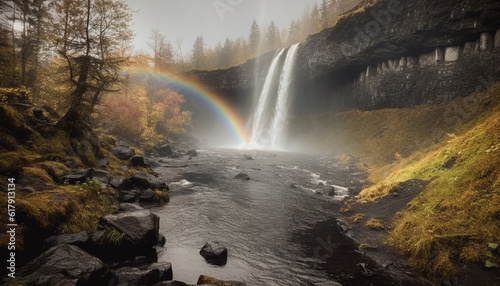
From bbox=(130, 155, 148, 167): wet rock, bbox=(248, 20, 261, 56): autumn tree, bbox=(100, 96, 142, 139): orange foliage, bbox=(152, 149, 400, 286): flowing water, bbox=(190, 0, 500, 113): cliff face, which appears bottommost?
bbox=(152, 149, 400, 286): flowing water

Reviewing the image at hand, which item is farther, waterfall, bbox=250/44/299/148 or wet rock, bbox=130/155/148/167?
waterfall, bbox=250/44/299/148

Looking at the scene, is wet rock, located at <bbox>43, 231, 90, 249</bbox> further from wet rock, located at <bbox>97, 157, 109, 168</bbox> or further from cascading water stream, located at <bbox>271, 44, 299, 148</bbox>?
cascading water stream, located at <bbox>271, 44, 299, 148</bbox>

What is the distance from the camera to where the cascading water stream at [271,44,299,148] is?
145 ft

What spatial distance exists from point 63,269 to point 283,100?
44388 mm

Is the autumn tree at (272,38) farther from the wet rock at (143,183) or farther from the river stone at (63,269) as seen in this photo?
the river stone at (63,269)

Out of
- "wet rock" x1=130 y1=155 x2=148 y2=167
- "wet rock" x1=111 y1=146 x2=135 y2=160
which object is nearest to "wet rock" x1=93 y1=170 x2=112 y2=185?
"wet rock" x1=130 y1=155 x2=148 y2=167

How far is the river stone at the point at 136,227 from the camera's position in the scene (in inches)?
260

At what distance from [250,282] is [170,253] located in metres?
2.68

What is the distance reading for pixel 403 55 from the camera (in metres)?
27.1

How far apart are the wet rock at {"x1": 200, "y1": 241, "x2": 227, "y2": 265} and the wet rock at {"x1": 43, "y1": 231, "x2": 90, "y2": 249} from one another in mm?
3221

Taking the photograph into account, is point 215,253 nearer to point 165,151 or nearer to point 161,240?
point 161,240

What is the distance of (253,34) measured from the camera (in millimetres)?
82250

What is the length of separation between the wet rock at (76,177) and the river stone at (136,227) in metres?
3.12

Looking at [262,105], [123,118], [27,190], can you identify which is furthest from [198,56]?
[27,190]
